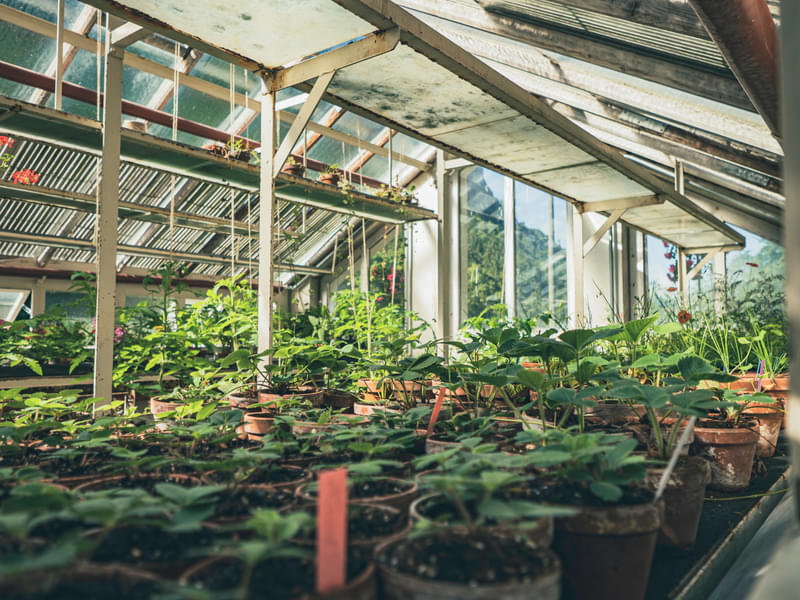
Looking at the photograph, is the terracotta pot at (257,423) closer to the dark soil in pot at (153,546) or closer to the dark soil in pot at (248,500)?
the dark soil in pot at (248,500)

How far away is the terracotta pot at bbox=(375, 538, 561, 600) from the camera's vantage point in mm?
662

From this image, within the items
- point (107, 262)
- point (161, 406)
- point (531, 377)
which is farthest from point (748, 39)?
point (107, 262)

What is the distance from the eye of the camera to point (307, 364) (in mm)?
2645

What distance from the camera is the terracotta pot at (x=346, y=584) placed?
25.3 inches

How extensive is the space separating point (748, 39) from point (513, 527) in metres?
1.69

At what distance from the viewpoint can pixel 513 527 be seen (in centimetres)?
84

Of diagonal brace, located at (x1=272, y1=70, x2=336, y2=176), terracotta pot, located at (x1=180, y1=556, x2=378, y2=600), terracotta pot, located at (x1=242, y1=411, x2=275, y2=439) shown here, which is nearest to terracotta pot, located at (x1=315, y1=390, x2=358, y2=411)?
terracotta pot, located at (x1=242, y1=411, x2=275, y2=439)

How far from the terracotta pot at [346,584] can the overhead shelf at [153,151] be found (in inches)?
110

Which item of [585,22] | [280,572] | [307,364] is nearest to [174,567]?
[280,572]

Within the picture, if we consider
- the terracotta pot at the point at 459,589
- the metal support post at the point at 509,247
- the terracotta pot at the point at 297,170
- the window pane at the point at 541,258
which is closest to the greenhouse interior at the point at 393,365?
the terracotta pot at the point at 459,589

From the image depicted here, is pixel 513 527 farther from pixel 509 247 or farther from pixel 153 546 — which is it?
pixel 509 247

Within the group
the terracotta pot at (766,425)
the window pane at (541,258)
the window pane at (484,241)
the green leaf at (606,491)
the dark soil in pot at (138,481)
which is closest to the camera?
the green leaf at (606,491)

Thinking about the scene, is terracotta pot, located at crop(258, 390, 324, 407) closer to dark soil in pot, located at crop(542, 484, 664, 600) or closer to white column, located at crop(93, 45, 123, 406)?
white column, located at crop(93, 45, 123, 406)

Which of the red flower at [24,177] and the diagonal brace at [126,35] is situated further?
the red flower at [24,177]
